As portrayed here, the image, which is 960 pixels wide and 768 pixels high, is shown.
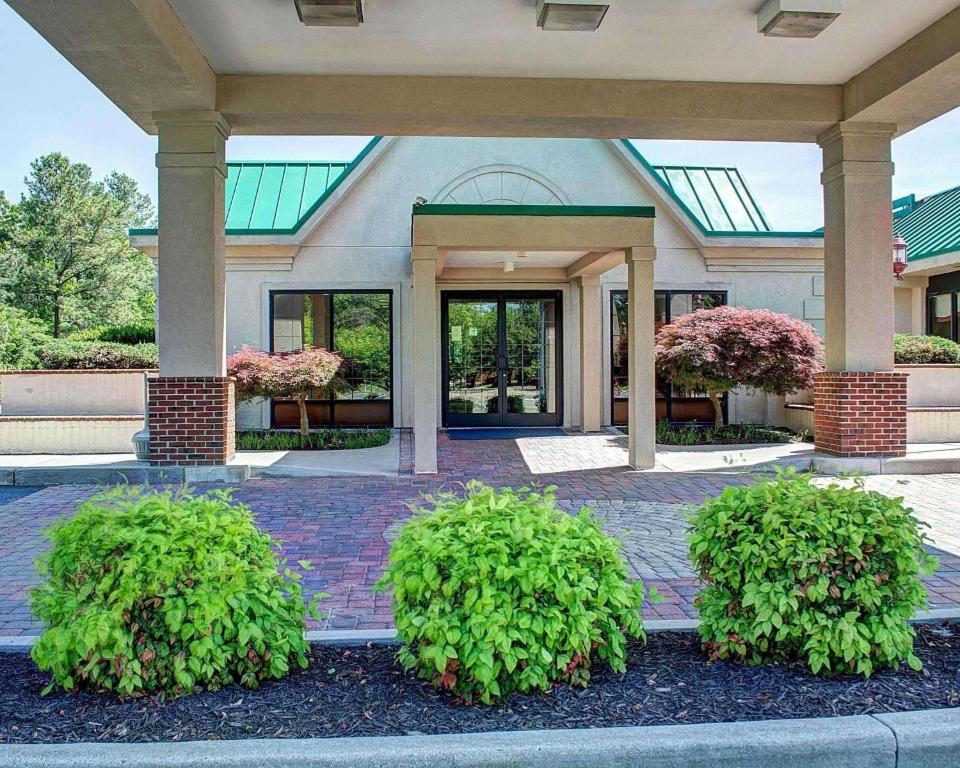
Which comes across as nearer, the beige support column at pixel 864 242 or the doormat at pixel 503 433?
the beige support column at pixel 864 242

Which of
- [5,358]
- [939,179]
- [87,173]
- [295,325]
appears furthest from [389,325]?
[939,179]

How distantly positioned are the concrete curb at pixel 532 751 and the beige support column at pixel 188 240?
6646mm

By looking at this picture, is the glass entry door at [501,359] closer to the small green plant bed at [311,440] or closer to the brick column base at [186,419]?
the small green plant bed at [311,440]

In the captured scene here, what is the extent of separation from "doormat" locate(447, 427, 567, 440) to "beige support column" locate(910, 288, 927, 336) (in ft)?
29.0

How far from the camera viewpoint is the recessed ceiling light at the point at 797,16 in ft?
23.0

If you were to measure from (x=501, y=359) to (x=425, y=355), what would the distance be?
5.97 metres

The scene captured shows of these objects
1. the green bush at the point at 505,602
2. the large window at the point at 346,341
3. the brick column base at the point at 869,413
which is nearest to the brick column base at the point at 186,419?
the large window at the point at 346,341

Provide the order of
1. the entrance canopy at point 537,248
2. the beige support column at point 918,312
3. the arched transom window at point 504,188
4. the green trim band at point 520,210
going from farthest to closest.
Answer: the beige support column at point 918,312 < the arched transom window at point 504,188 < the green trim band at point 520,210 < the entrance canopy at point 537,248

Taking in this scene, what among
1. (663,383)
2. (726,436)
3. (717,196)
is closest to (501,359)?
(663,383)

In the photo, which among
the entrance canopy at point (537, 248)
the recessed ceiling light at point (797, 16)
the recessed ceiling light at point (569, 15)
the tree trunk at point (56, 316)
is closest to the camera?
the recessed ceiling light at point (569, 15)

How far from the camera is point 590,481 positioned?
9109 millimetres

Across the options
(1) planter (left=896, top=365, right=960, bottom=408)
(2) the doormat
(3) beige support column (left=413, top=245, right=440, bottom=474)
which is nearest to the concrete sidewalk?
(3) beige support column (left=413, top=245, right=440, bottom=474)

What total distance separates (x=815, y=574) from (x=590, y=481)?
5.96m

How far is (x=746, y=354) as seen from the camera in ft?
39.0
